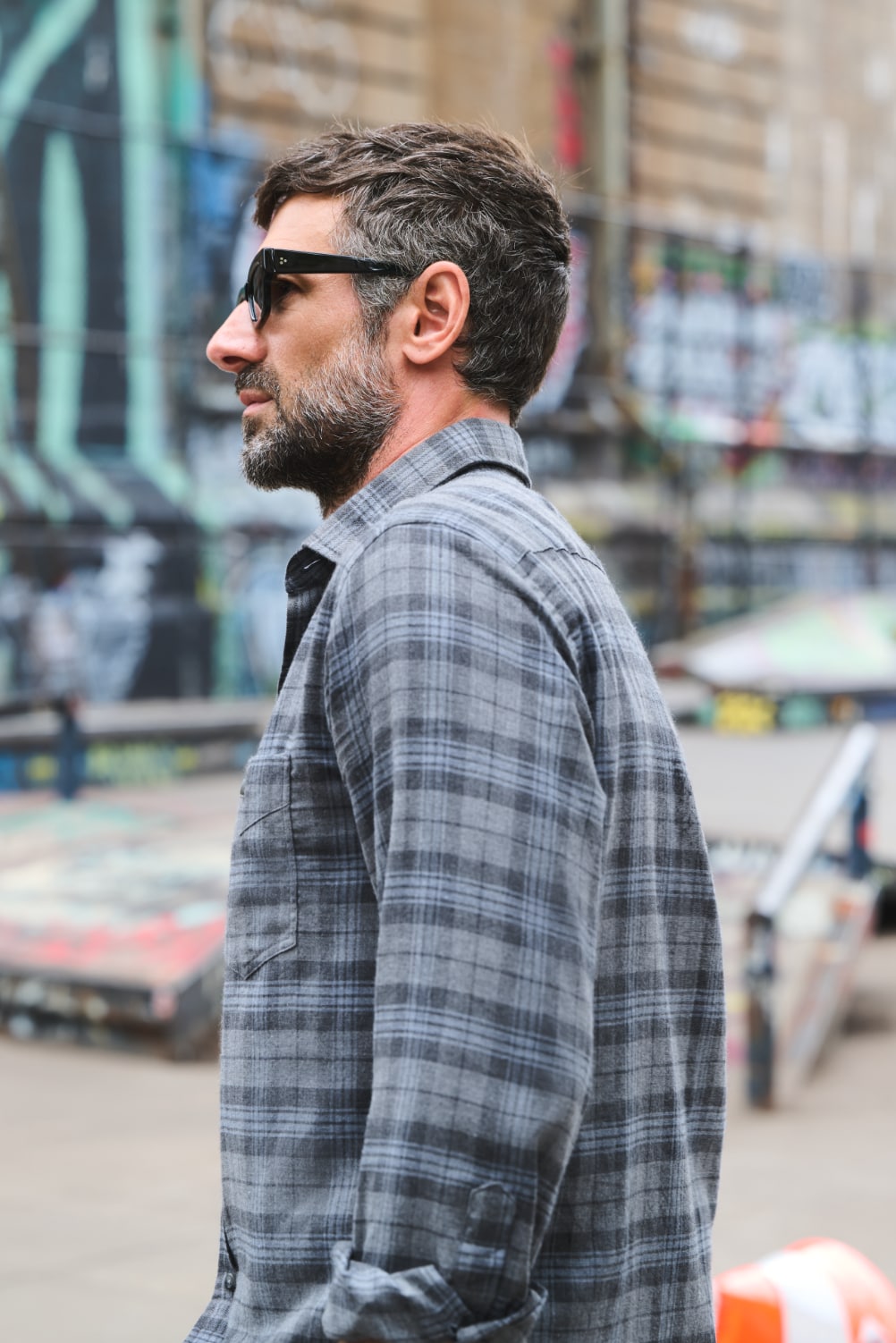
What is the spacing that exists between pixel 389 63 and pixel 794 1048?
14.7 m

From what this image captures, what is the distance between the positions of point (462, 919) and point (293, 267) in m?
0.60

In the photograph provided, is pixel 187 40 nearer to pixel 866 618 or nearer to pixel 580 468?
pixel 580 468

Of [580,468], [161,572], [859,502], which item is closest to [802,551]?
[859,502]

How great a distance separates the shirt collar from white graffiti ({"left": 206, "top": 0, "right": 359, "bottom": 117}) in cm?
1552

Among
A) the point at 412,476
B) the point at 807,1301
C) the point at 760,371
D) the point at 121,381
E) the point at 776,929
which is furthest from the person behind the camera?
the point at 760,371

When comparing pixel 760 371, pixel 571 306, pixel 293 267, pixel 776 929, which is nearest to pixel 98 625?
pixel 571 306

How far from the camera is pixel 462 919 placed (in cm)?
112

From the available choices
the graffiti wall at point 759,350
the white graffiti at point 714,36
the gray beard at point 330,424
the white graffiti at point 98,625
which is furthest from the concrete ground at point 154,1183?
the white graffiti at point 714,36

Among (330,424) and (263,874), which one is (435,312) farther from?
(263,874)

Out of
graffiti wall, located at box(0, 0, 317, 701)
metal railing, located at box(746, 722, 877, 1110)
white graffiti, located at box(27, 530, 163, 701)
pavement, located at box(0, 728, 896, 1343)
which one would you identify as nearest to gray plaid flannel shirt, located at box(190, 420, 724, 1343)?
pavement, located at box(0, 728, 896, 1343)

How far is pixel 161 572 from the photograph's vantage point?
47.8 ft

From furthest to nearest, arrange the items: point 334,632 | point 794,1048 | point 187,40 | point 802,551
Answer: point 802,551 < point 187,40 < point 794,1048 < point 334,632

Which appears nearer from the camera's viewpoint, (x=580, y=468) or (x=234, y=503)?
(x=234, y=503)

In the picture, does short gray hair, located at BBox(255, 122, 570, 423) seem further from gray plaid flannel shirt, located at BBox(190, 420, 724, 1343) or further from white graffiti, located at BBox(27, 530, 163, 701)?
white graffiti, located at BBox(27, 530, 163, 701)
